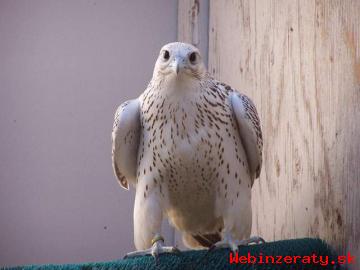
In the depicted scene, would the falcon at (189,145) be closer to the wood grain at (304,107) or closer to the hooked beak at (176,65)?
the hooked beak at (176,65)

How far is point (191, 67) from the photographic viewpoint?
2035mm

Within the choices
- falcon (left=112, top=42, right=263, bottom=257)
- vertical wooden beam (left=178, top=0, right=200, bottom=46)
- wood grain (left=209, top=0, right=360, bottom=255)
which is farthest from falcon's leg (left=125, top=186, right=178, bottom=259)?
vertical wooden beam (left=178, top=0, right=200, bottom=46)

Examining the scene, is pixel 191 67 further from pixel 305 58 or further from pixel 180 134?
pixel 305 58

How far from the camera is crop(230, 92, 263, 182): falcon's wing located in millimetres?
2049

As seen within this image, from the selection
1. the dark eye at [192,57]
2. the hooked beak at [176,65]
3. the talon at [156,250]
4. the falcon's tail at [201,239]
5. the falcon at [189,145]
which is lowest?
the falcon's tail at [201,239]

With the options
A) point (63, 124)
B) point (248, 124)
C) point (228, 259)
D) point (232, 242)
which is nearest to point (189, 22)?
point (63, 124)

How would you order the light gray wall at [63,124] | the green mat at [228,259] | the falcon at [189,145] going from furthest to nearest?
the light gray wall at [63,124]
the falcon at [189,145]
the green mat at [228,259]

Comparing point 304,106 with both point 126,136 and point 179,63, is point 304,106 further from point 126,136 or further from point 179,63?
point 126,136

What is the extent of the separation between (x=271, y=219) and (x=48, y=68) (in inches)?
49.1

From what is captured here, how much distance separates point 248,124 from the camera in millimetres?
2049

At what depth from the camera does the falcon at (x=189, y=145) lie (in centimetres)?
199

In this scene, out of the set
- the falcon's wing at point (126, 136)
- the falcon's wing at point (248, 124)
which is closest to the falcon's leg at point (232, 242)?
the falcon's wing at point (248, 124)

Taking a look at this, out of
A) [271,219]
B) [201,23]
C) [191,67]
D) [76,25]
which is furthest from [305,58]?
[76,25]

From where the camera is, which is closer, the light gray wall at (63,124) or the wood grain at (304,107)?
the wood grain at (304,107)
